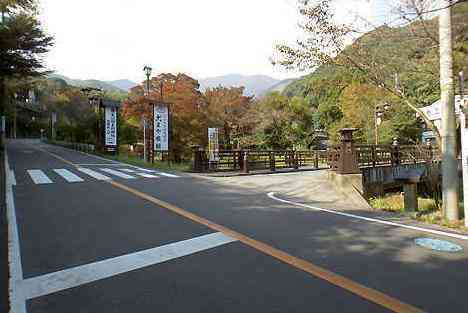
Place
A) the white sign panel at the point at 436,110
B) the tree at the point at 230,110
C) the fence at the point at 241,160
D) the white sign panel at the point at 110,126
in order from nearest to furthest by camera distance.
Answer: the white sign panel at the point at 436,110
the fence at the point at 241,160
the white sign panel at the point at 110,126
the tree at the point at 230,110

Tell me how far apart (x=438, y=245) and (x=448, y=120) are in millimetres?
3331

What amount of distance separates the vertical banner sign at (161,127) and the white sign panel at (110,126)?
29.3 feet

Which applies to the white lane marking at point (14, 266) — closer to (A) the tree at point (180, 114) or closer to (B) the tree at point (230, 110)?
(A) the tree at point (180, 114)

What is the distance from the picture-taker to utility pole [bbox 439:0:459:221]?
7.35 meters

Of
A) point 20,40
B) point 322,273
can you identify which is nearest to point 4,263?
point 322,273

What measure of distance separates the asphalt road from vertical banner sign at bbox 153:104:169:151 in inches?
572

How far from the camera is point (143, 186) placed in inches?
455

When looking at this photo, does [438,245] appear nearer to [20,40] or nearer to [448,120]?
[448,120]

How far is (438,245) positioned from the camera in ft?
16.9

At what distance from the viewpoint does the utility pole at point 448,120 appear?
7348mm

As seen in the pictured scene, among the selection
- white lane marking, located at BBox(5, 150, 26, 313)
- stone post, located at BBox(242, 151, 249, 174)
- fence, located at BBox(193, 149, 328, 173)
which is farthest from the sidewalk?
stone post, located at BBox(242, 151, 249, 174)

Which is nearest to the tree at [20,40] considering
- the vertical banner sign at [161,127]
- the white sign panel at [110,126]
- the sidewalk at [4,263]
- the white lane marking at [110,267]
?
the white sign panel at [110,126]

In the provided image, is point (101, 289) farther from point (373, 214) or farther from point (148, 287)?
point (373, 214)

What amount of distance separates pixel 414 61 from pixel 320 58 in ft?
7.04
